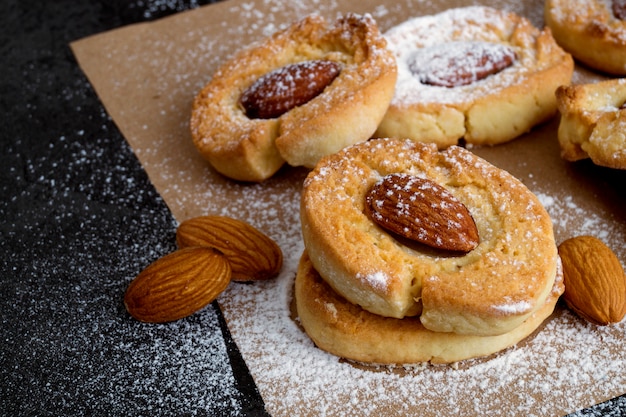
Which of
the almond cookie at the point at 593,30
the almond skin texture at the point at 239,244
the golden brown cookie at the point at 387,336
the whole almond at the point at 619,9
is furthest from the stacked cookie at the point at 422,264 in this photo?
the whole almond at the point at 619,9

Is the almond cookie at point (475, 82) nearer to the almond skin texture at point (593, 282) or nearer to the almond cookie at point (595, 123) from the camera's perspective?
the almond cookie at point (595, 123)

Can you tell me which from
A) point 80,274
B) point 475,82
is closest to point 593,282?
point 475,82

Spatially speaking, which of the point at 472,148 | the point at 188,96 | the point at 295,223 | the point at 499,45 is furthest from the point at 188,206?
the point at 499,45

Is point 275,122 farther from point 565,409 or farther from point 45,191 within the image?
point 565,409

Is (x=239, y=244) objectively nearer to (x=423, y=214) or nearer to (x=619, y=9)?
(x=423, y=214)

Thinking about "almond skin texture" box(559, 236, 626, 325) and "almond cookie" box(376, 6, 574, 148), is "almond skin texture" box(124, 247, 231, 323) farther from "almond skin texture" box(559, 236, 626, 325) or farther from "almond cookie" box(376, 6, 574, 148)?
"almond skin texture" box(559, 236, 626, 325)

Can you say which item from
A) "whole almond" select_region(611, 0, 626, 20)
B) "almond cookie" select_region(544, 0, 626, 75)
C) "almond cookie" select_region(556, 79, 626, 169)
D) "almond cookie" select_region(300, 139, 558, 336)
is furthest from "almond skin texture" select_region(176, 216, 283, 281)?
"whole almond" select_region(611, 0, 626, 20)
